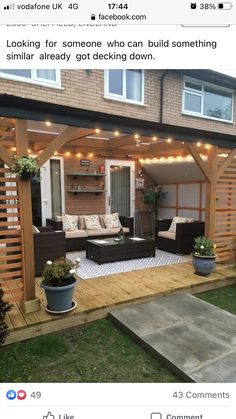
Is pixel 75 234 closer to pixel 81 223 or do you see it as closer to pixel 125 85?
pixel 81 223

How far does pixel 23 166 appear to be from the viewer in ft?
9.08

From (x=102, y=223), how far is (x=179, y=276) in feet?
9.33

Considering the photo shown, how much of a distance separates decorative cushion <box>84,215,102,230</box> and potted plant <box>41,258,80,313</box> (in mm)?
3269

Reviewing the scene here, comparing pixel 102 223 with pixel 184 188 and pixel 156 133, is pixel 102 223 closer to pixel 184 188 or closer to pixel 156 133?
pixel 184 188

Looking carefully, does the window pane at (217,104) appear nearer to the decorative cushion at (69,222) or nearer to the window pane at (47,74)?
the window pane at (47,74)

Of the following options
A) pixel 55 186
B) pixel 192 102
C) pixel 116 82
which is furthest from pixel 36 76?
pixel 192 102

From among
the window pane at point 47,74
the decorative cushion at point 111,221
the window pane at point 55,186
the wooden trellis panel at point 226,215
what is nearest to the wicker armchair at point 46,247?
the window pane at point 55,186

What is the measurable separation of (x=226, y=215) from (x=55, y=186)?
3978 mm

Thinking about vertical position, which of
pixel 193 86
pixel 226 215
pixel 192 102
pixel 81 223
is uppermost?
pixel 193 86

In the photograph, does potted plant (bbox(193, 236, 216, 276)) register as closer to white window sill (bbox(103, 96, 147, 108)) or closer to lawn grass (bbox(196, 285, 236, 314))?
lawn grass (bbox(196, 285, 236, 314))

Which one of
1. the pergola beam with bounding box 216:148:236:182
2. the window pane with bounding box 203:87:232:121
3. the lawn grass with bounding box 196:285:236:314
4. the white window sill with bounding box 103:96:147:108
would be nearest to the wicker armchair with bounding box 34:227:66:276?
the lawn grass with bounding box 196:285:236:314

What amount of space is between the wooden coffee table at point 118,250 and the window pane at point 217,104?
184 inches

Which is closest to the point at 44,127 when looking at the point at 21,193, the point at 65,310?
the point at 21,193

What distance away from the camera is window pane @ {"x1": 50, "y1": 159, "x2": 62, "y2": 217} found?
250 inches
